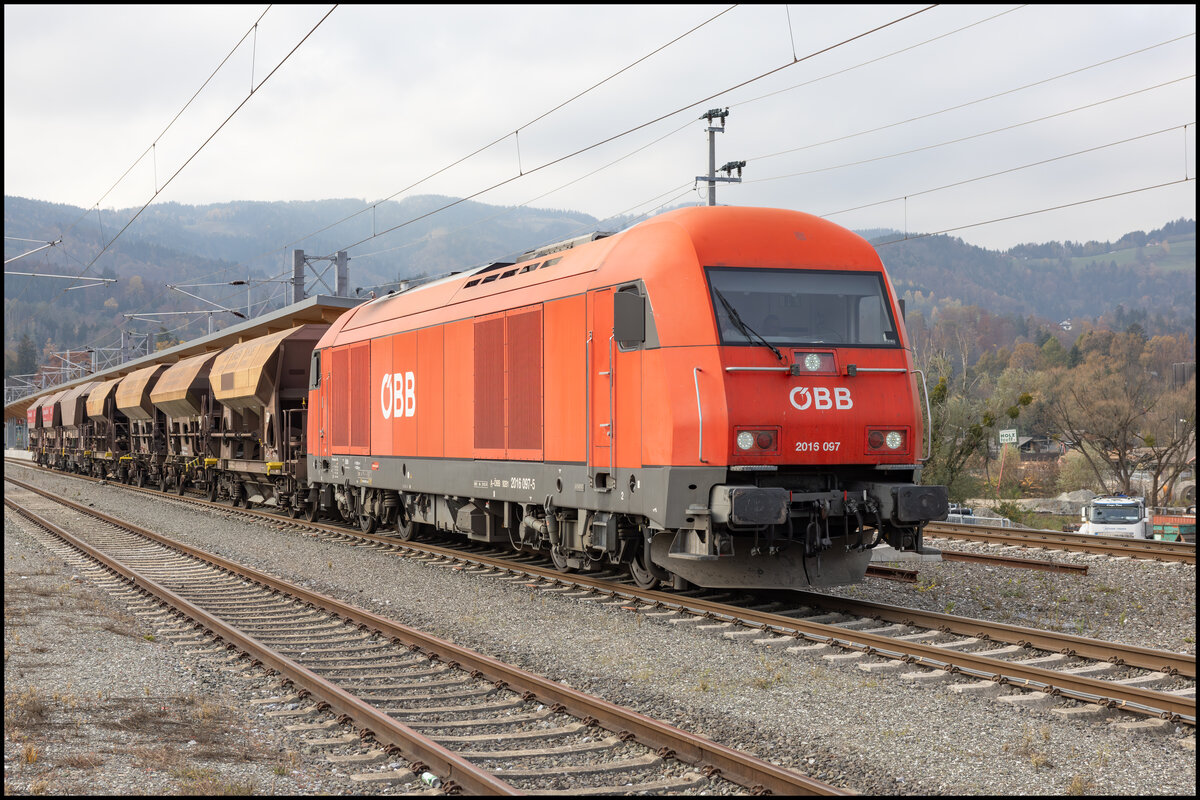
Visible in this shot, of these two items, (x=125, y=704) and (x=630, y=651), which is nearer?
(x=125, y=704)

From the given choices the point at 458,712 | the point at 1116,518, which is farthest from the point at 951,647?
the point at 1116,518

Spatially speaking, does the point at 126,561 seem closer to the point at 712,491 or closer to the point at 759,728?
the point at 712,491

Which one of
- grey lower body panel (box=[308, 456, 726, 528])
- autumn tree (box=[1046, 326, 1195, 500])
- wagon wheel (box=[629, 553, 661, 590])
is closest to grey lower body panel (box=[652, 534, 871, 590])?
grey lower body panel (box=[308, 456, 726, 528])

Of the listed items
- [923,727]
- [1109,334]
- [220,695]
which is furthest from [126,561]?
[1109,334]

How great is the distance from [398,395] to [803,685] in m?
10.1

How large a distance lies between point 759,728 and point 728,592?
5.07 m

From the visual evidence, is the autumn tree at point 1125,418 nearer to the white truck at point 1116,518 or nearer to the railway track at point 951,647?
the white truck at point 1116,518

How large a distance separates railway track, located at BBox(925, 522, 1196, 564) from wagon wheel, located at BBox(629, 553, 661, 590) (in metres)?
7.65

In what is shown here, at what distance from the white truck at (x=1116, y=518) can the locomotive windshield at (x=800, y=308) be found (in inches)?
654

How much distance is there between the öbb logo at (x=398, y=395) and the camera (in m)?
15.9

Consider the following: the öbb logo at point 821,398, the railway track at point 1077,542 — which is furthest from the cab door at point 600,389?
the railway track at point 1077,542

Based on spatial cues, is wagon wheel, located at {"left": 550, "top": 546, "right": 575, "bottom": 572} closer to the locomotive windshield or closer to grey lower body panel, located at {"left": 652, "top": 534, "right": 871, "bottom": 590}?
grey lower body panel, located at {"left": 652, "top": 534, "right": 871, "bottom": 590}

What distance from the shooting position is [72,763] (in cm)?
593

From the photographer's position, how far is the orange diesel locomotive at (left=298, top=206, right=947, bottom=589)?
9867 millimetres
